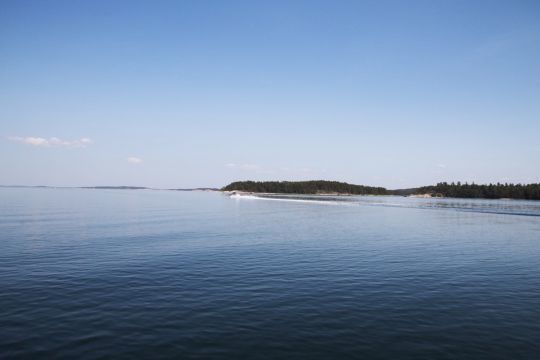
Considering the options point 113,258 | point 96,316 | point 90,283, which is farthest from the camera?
point 113,258

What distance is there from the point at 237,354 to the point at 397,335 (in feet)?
26.3

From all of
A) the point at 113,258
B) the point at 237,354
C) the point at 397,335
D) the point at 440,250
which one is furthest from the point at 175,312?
the point at 440,250

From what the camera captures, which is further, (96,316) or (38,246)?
(38,246)

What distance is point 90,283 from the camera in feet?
88.6

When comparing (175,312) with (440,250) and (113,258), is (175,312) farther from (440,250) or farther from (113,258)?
(440,250)

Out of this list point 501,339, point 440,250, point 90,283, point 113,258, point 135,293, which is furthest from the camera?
point 440,250

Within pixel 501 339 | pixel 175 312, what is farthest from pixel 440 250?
pixel 175 312

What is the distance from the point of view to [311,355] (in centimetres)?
1602

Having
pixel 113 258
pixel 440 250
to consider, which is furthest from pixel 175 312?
pixel 440 250

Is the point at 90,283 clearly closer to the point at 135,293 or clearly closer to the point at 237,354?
the point at 135,293

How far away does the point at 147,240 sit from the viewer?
161 ft

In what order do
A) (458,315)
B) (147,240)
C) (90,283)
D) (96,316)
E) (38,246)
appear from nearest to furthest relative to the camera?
(96,316), (458,315), (90,283), (38,246), (147,240)

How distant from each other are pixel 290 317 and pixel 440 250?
1267 inches

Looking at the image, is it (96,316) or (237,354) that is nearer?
(237,354)
